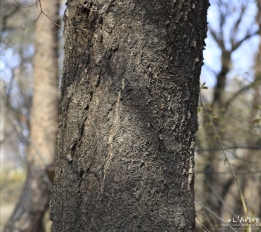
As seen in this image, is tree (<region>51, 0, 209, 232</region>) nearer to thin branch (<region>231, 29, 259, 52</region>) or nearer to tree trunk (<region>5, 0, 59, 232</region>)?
tree trunk (<region>5, 0, 59, 232</region>)

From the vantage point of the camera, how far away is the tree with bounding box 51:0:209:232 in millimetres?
1546

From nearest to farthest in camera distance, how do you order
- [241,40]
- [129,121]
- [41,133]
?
[129,121] → [41,133] → [241,40]

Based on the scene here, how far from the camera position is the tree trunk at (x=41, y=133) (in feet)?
19.7

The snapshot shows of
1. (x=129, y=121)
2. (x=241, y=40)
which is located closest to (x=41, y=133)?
(x=241, y=40)

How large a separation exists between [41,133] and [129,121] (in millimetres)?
4812

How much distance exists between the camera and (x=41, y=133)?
6172mm

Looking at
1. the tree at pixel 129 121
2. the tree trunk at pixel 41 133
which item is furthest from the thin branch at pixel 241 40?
→ the tree at pixel 129 121

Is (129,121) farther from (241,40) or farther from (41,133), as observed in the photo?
(241,40)

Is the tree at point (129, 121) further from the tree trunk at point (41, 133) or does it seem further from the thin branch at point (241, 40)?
the thin branch at point (241, 40)

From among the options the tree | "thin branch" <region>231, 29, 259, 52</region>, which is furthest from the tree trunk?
the tree

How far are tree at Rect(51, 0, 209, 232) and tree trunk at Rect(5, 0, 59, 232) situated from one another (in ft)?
14.6

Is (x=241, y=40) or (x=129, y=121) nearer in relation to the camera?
(x=129, y=121)

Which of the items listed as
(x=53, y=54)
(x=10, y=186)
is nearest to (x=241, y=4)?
(x=53, y=54)

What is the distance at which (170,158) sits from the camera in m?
1.60
